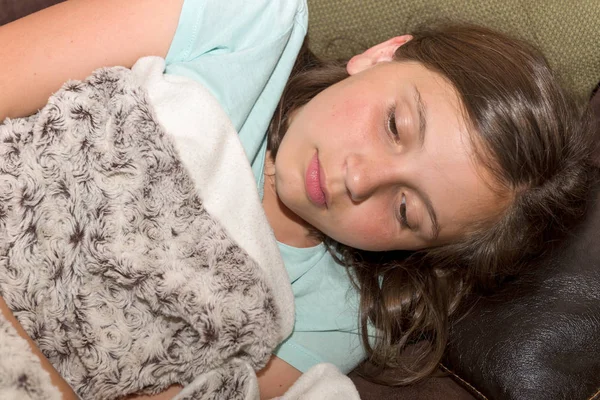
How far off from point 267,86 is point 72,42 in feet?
1.21

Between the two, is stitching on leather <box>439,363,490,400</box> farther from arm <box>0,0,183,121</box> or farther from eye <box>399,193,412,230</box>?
arm <box>0,0,183,121</box>

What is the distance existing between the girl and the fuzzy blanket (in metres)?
0.08

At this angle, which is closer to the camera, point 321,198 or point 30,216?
point 30,216

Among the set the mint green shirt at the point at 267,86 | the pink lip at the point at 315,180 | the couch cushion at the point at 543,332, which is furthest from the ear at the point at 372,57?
the couch cushion at the point at 543,332

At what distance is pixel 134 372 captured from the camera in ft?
3.28

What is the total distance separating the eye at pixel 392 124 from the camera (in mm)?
1034

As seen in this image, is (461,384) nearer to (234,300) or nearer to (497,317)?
(497,317)

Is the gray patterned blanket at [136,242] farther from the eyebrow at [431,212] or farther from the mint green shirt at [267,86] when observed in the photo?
the eyebrow at [431,212]

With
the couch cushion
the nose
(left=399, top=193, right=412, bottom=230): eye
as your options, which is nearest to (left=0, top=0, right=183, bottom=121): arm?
the nose

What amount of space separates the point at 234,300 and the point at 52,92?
1.61ft

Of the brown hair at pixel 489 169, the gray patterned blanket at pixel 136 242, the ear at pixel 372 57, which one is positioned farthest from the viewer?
the ear at pixel 372 57

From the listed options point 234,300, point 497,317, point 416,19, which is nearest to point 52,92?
point 234,300

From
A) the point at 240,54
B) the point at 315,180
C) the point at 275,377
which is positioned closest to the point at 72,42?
the point at 240,54

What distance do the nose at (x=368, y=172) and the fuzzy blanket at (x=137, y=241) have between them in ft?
0.62
